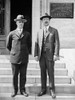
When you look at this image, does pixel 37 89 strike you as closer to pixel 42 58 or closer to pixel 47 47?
pixel 42 58

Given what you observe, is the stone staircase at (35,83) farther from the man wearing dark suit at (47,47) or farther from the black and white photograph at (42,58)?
the man wearing dark suit at (47,47)

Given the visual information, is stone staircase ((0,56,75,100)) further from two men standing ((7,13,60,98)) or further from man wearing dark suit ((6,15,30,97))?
man wearing dark suit ((6,15,30,97))

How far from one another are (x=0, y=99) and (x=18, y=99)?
0.48 meters

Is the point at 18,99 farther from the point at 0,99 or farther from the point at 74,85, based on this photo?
the point at 74,85

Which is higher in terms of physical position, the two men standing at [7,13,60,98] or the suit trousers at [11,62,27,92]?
the two men standing at [7,13,60,98]

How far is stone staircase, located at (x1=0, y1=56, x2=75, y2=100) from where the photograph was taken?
8.49 metres

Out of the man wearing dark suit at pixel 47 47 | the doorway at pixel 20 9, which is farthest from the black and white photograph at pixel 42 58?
the doorway at pixel 20 9

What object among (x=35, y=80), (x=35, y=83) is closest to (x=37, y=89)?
(x=35, y=83)

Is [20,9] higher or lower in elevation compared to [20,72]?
higher

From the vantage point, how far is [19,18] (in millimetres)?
8148

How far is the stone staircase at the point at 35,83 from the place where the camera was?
8492 mm

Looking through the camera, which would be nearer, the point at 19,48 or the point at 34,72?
the point at 19,48

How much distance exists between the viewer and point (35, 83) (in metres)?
9.33

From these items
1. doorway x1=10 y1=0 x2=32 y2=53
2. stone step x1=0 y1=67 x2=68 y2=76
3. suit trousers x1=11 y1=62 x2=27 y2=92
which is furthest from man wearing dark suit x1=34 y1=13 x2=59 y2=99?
doorway x1=10 y1=0 x2=32 y2=53
